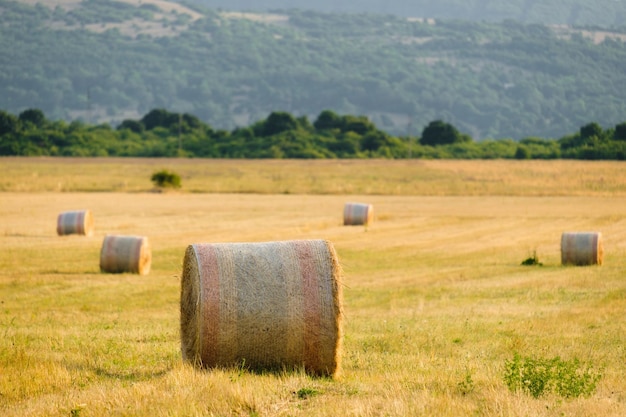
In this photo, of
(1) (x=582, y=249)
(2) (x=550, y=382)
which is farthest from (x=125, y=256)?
(2) (x=550, y=382)

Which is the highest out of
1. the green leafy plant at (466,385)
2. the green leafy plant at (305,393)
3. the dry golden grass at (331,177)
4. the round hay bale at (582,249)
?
the green leafy plant at (466,385)

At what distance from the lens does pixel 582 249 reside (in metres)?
27.2

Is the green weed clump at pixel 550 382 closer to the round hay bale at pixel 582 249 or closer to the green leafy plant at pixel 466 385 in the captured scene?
the green leafy plant at pixel 466 385

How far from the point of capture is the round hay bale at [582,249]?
89.2 ft

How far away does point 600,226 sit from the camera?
40438 mm

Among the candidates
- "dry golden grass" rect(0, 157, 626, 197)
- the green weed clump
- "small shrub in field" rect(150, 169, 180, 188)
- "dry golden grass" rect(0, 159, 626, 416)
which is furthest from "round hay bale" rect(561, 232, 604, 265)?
"small shrub in field" rect(150, 169, 180, 188)

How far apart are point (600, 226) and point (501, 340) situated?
26.2 m

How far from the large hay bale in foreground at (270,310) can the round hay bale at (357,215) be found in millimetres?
29047

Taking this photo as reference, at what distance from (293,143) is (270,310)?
100 meters

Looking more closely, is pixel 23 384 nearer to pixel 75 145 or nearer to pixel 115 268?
pixel 115 268

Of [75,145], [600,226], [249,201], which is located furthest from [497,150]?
[600,226]

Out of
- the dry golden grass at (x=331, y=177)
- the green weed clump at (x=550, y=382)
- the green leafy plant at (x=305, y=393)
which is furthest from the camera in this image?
the dry golden grass at (x=331, y=177)

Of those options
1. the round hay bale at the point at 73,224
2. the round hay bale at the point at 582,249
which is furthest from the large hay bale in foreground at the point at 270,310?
the round hay bale at the point at 73,224

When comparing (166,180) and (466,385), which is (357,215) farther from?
(466,385)
